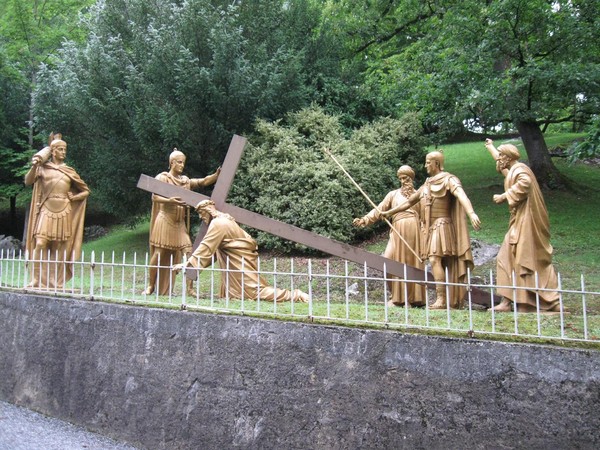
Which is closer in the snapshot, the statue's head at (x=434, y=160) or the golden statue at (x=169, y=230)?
the statue's head at (x=434, y=160)

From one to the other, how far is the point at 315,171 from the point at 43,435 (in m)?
8.49

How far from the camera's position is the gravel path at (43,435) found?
641 cm

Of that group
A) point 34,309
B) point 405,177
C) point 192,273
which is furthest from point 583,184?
point 34,309

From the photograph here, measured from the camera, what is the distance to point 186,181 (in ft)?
31.5

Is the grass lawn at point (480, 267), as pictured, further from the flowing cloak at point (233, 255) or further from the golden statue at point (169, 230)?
the golden statue at point (169, 230)

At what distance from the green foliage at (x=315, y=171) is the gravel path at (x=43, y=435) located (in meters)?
7.28

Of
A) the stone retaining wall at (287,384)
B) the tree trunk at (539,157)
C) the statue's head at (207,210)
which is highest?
the tree trunk at (539,157)

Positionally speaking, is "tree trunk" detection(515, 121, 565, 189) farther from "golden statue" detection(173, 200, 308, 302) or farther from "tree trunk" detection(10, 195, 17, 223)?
"tree trunk" detection(10, 195, 17, 223)

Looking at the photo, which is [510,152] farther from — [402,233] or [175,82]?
[175,82]

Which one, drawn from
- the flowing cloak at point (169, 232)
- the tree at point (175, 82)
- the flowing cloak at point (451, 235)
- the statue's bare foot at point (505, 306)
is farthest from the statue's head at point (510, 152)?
the tree at point (175, 82)

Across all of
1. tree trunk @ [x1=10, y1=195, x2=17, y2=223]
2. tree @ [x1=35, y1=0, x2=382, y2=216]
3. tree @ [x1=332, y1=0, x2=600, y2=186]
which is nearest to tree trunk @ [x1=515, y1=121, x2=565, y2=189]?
tree @ [x1=332, y1=0, x2=600, y2=186]

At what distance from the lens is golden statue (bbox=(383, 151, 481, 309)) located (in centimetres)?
770

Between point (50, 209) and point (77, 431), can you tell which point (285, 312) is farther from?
point (50, 209)

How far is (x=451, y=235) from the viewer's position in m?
7.77
